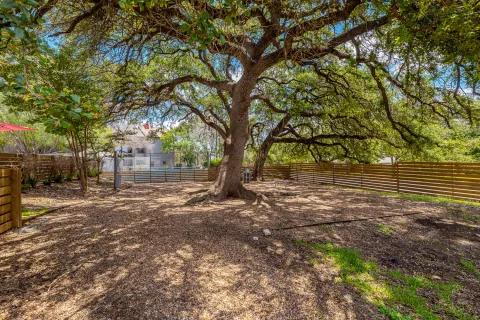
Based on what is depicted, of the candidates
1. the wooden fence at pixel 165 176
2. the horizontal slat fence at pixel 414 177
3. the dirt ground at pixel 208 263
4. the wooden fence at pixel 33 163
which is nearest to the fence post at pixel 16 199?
the dirt ground at pixel 208 263

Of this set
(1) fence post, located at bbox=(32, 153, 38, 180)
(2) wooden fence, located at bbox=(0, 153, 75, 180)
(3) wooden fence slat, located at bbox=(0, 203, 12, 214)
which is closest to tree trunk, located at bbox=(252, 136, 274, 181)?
(2) wooden fence, located at bbox=(0, 153, 75, 180)

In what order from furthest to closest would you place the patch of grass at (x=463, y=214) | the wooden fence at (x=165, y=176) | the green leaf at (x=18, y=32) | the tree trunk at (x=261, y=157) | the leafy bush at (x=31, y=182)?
the wooden fence at (x=165, y=176) < the tree trunk at (x=261, y=157) < the leafy bush at (x=31, y=182) < the patch of grass at (x=463, y=214) < the green leaf at (x=18, y=32)

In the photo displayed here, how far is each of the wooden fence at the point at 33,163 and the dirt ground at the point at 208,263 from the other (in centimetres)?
580

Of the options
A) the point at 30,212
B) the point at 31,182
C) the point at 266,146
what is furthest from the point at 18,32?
the point at 266,146

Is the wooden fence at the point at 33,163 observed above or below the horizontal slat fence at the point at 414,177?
above

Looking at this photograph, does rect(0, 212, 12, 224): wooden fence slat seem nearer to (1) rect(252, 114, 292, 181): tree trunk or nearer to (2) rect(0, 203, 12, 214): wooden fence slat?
(2) rect(0, 203, 12, 214): wooden fence slat

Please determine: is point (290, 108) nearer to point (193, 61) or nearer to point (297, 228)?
point (193, 61)

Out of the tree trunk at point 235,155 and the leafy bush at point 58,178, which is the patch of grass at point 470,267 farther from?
the leafy bush at point 58,178

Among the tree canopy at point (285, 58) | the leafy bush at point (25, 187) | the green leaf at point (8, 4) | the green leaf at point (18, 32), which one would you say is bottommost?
the leafy bush at point (25, 187)

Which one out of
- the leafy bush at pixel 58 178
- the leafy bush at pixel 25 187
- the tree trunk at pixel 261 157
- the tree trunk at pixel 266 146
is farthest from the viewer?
the tree trunk at pixel 261 157

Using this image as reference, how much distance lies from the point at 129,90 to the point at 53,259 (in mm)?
6577

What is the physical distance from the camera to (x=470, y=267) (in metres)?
3.26

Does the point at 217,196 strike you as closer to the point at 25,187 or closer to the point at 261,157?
the point at 25,187

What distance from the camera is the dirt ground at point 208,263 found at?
2.31 m
